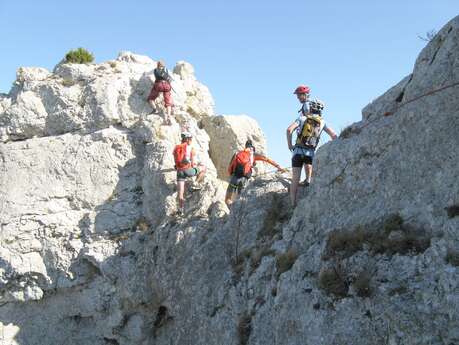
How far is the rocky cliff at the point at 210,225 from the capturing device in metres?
8.34

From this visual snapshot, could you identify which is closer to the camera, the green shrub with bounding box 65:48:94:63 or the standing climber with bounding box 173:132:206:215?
the standing climber with bounding box 173:132:206:215

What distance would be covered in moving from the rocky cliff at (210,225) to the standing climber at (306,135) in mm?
409

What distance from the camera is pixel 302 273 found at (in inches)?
387

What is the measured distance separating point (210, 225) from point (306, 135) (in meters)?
4.96

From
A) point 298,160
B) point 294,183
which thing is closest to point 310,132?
point 298,160

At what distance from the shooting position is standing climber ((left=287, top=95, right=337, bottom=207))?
40.7ft

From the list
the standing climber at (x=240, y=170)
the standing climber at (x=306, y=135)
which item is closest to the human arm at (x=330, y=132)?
the standing climber at (x=306, y=135)

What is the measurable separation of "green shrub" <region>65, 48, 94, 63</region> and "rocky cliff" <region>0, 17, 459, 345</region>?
2.02m

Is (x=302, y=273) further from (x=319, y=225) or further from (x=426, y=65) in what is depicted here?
(x=426, y=65)

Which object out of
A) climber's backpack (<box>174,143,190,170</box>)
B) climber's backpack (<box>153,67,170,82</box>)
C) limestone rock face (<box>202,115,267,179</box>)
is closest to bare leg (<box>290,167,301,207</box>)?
climber's backpack (<box>174,143,190,170</box>)

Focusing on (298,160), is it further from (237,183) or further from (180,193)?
(180,193)

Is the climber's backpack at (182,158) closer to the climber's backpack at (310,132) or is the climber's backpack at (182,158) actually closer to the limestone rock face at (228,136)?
the limestone rock face at (228,136)

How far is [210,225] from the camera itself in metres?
15.1

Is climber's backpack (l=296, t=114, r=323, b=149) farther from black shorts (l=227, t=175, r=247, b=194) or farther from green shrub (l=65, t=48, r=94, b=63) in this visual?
green shrub (l=65, t=48, r=94, b=63)
